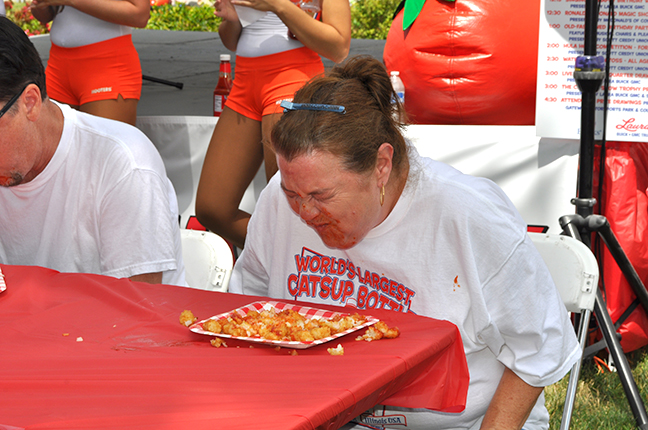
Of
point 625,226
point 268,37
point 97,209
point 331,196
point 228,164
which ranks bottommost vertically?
point 625,226

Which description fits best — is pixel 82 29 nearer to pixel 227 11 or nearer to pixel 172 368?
pixel 227 11

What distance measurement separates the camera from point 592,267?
2.00 meters

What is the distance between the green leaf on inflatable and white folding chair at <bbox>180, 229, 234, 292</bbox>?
1.55m

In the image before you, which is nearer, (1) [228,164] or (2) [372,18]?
(1) [228,164]

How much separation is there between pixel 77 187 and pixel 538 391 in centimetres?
128

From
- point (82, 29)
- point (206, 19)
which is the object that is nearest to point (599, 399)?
point (82, 29)

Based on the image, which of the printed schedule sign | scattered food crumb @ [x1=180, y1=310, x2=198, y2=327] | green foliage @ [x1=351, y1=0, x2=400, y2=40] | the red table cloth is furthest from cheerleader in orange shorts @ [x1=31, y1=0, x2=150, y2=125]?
green foliage @ [x1=351, y1=0, x2=400, y2=40]

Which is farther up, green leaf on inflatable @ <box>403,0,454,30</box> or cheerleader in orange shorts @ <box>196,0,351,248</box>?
green leaf on inflatable @ <box>403,0,454,30</box>

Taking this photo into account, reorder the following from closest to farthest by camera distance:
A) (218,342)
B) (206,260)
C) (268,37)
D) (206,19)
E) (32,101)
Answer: (218,342) → (32,101) → (206,260) → (268,37) → (206,19)

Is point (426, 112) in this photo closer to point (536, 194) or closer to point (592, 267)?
point (536, 194)

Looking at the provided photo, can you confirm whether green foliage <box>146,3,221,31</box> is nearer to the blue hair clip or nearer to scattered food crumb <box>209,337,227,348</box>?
the blue hair clip

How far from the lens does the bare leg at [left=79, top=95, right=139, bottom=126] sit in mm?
3025

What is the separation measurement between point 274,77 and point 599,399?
1771mm

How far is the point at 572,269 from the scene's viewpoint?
2.04 meters
